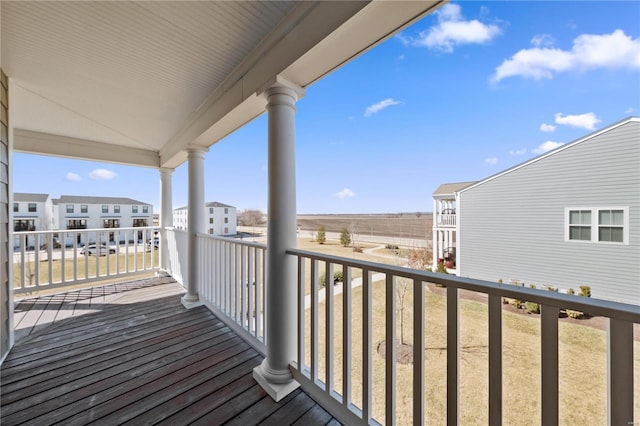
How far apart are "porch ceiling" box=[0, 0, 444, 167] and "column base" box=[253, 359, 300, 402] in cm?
208

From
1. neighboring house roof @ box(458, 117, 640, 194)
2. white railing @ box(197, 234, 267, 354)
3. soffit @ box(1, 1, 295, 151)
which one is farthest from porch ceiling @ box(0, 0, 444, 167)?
white railing @ box(197, 234, 267, 354)

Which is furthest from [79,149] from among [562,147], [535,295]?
[562,147]

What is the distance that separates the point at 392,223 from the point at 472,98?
114 cm

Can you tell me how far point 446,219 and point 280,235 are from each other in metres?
1.20

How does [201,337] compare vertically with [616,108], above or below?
below

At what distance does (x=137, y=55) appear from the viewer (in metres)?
1.92

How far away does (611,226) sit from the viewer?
3.89ft

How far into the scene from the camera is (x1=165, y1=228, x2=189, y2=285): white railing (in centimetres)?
386

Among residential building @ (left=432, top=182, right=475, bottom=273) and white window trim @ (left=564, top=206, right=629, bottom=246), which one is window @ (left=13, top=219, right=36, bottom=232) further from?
white window trim @ (left=564, top=206, right=629, bottom=246)

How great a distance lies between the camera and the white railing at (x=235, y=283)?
2234mm

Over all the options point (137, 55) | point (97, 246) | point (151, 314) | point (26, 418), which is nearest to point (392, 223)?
point (137, 55)

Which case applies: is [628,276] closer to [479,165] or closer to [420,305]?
[479,165]

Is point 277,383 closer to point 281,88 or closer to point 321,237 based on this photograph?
point 321,237

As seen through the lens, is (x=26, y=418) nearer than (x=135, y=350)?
Yes
